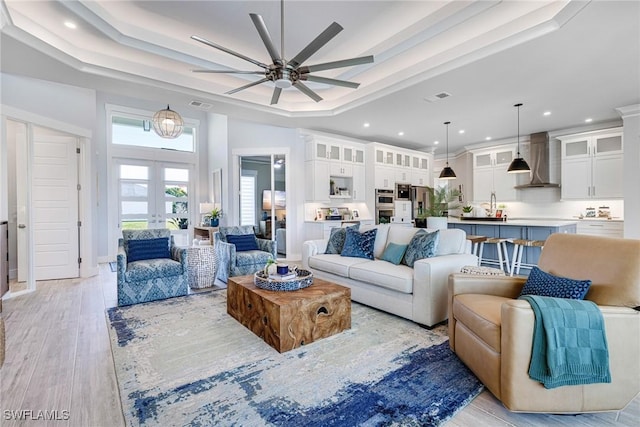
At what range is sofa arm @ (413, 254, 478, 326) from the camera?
292cm

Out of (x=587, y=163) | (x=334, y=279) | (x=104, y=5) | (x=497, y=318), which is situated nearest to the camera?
(x=497, y=318)

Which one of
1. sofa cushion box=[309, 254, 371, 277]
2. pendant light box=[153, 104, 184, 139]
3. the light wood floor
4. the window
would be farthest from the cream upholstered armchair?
the window

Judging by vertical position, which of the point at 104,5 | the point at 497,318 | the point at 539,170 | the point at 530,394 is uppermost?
the point at 104,5

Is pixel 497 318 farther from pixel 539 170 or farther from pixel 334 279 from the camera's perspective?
pixel 539 170

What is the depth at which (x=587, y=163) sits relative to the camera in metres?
6.44

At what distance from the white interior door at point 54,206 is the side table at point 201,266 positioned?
231 centimetres

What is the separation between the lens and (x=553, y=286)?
204 centimetres

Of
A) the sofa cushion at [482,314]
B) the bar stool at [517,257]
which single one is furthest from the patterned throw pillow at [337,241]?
the bar stool at [517,257]

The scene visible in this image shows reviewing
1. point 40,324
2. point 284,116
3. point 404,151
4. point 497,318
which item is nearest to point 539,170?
point 404,151

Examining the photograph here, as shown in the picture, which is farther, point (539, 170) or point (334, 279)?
point (539, 170)

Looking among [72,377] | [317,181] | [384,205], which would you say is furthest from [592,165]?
[72,377]

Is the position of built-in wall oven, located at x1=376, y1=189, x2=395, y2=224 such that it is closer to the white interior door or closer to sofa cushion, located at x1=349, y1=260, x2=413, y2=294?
sofa cushion, located at x1=349, y1=260, x2=413, y2=294

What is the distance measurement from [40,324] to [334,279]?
10.6 ft

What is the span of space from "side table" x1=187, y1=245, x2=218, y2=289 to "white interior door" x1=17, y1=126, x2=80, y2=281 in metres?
2.31
